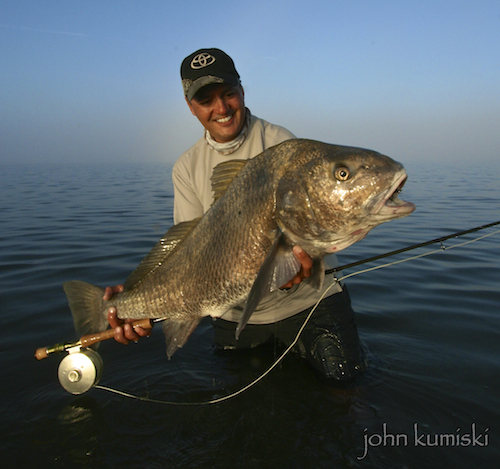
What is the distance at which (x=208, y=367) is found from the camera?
3848 millimetres

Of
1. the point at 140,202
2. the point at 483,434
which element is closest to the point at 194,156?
the point at 483,434

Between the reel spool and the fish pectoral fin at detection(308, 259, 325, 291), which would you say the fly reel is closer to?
the reel spool

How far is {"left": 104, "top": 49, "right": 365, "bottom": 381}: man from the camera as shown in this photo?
3402 millimetres

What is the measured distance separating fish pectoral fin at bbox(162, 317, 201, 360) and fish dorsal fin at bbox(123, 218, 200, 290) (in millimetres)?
408

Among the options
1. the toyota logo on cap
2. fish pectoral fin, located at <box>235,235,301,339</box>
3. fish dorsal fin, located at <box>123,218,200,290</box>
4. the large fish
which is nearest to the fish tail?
the large fish

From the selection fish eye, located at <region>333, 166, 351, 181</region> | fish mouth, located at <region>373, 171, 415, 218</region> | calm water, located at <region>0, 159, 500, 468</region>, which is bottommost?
calm water, located at <region>0, 159, 500, 468</region>

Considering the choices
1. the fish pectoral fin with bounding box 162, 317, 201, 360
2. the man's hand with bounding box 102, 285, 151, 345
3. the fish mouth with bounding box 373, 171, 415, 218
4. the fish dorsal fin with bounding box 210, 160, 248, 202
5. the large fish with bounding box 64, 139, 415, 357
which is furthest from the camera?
the man's hand with bounding box 102, 285, 151, 345

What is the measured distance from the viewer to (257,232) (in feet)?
8.17

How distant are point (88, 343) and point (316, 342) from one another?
1945 millimetres

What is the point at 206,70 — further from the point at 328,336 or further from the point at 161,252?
the point at 328,336

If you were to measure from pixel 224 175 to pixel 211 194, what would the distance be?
79 cm

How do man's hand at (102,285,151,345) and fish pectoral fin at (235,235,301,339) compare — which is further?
man's hand at (102,285,151,345)

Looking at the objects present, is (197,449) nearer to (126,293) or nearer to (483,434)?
(126,293)

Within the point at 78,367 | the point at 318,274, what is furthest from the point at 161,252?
the point at 318,274
